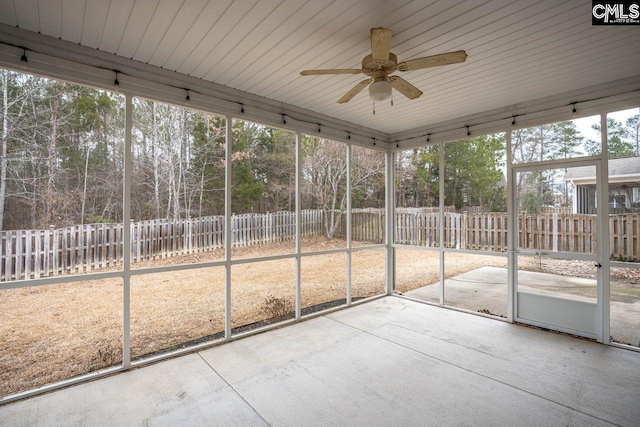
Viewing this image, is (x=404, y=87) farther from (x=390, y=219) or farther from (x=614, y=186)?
(x=390, y=219)

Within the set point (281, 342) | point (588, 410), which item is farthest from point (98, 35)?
point (588, 410)

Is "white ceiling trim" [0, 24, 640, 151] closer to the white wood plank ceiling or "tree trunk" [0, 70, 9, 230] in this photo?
the white wood plank ceiling

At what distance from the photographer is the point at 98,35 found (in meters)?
2.44

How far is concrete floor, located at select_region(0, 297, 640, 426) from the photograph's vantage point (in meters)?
2.18

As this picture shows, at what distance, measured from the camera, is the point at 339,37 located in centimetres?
244

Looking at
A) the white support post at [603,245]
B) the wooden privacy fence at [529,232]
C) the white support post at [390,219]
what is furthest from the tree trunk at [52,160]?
the white support post at [603,245]

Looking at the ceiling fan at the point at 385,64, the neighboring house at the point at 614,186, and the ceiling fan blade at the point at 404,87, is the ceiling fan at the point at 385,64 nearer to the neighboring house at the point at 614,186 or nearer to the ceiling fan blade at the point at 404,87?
the ceiling fan blade at the point at 404,87

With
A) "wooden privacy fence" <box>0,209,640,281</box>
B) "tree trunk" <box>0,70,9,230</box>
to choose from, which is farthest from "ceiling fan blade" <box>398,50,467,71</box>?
"tree trunk" <box>0,70,9,230</box>

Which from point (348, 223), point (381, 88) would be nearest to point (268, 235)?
point (348, 223)

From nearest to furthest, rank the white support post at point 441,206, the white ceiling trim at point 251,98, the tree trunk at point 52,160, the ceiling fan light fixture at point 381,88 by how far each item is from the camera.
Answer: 1. the ceiling fan light fixture at point 381,88
2. the white ceiling trim at point 251,98
3. the tree trunk at point 52,160
4. the white support post at point 441,206

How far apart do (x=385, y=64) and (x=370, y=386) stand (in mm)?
2692

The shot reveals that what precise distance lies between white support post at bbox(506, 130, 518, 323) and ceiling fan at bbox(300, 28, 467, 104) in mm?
2508

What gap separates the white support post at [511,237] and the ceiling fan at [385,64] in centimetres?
251

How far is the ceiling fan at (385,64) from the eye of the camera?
1.99 metres
